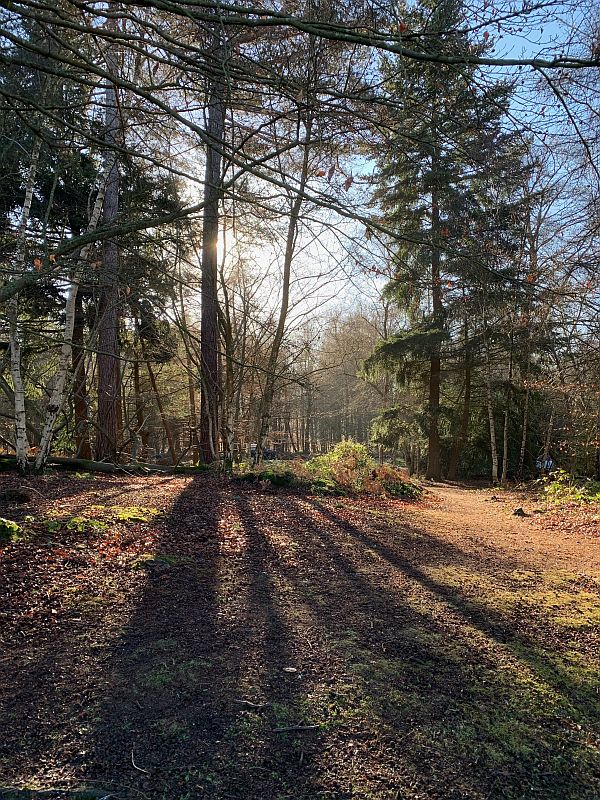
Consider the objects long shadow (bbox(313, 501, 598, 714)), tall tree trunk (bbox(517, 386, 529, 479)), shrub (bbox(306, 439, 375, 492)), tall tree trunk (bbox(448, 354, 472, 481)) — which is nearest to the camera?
long shadow (bbox(313, 501, 598, 714))

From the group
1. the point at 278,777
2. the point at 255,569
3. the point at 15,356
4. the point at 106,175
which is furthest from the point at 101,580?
the point at 106,175

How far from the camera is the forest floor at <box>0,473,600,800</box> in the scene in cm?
165

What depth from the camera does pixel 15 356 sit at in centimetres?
681

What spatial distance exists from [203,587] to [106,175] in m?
5.65

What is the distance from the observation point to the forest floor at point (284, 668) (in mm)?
1648

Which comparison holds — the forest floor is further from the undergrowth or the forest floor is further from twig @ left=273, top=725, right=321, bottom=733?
the undergrowth

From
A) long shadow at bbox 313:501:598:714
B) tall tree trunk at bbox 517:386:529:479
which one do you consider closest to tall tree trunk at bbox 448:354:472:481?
tall tree trunk at bbox 517:386:529:479

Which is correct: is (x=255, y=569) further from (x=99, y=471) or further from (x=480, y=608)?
(x=99, y=471)

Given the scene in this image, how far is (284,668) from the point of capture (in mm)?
2316

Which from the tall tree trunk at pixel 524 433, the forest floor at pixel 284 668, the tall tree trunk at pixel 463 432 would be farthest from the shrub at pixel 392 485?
the tall tree trunk at pixel 463 432

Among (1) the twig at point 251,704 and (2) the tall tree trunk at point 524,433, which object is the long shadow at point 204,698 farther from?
(2) the tall tree trunk at point 524,433

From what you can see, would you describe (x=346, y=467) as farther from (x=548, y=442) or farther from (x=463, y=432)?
(x=463, y=432)

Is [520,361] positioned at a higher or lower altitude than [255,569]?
higher

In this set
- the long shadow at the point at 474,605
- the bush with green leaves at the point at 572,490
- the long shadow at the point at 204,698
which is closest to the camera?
the long shadow at the point at 204,698
